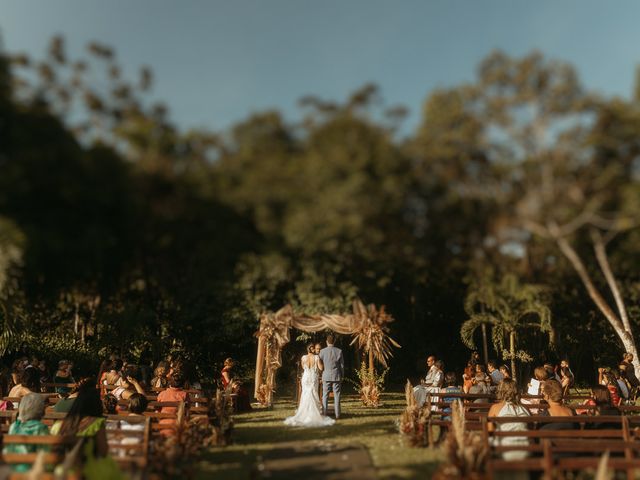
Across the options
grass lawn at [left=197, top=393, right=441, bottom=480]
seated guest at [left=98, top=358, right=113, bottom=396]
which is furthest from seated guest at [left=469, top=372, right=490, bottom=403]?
seated guest at [left=98, top=358, right=113, bottom=396]

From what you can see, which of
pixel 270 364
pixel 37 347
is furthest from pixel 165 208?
pixel 37 347

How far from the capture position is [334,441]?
11836 millimetres

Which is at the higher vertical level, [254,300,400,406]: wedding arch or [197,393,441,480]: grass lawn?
[254,300,400,406]: wedding arch

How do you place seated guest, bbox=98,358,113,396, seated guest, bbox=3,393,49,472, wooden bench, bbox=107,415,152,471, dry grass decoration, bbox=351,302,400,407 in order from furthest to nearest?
dry grass decoration, bbox=351,302,400,407, seated guest, bbox=98,358,113,396, seated guest, bbox=3,393,49,472, wooden bench, bbox=107,415,152,471

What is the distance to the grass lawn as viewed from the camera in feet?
29.9

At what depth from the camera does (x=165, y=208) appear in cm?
611

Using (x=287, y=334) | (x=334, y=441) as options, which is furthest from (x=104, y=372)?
(x=334, y=441)

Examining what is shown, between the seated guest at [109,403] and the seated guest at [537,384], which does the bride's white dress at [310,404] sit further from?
the seated guest at [537,384]

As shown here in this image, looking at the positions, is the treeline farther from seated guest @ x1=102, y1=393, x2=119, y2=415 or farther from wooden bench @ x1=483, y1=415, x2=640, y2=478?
seated guest @ x1=102, y1=393, x2=119, y2=415

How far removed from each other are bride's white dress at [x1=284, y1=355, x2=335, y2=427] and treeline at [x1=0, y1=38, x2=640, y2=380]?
8.06 meters

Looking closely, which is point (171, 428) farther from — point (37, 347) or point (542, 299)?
point (37, 347)

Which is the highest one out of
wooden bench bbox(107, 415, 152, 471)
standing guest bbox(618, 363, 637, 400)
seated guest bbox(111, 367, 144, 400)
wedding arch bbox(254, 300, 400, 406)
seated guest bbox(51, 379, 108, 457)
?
wedding arch bbox(254, 300, 400, 406)

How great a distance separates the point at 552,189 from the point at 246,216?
10.3ft

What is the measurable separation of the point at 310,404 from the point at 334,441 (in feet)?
9.89
